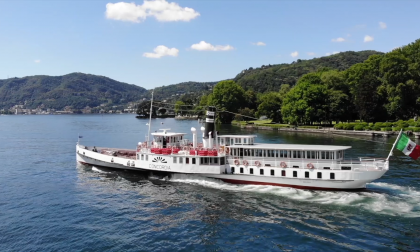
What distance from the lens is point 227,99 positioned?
153750 mm

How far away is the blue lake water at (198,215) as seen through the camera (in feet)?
73.9

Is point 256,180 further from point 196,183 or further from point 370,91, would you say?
point 370,91

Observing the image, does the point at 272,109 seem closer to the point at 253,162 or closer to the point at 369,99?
the point at 369,99

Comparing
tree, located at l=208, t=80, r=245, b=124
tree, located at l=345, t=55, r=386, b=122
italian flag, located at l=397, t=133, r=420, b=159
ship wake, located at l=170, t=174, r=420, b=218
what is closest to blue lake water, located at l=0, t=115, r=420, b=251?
ship wake, located at l=170, t=174, r=420, b=218

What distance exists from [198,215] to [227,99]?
419 feet

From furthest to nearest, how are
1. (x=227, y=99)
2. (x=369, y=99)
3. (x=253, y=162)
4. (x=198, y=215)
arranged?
(x=227, y=99), (x=369, y=99), (x=253, y=162), (x=198, y=215)

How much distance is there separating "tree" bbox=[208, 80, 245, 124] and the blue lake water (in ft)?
368

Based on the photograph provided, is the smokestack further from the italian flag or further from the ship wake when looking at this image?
the italian flag

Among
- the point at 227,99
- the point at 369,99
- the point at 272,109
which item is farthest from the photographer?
the point at 227,99

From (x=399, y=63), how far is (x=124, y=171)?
8673cm

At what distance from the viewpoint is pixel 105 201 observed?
31703 mm

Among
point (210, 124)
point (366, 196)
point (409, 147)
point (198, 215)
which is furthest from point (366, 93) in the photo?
point (198, 215)

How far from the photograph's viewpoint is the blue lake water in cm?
2252

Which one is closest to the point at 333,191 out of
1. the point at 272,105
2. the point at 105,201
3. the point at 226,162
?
the point at 226,162
